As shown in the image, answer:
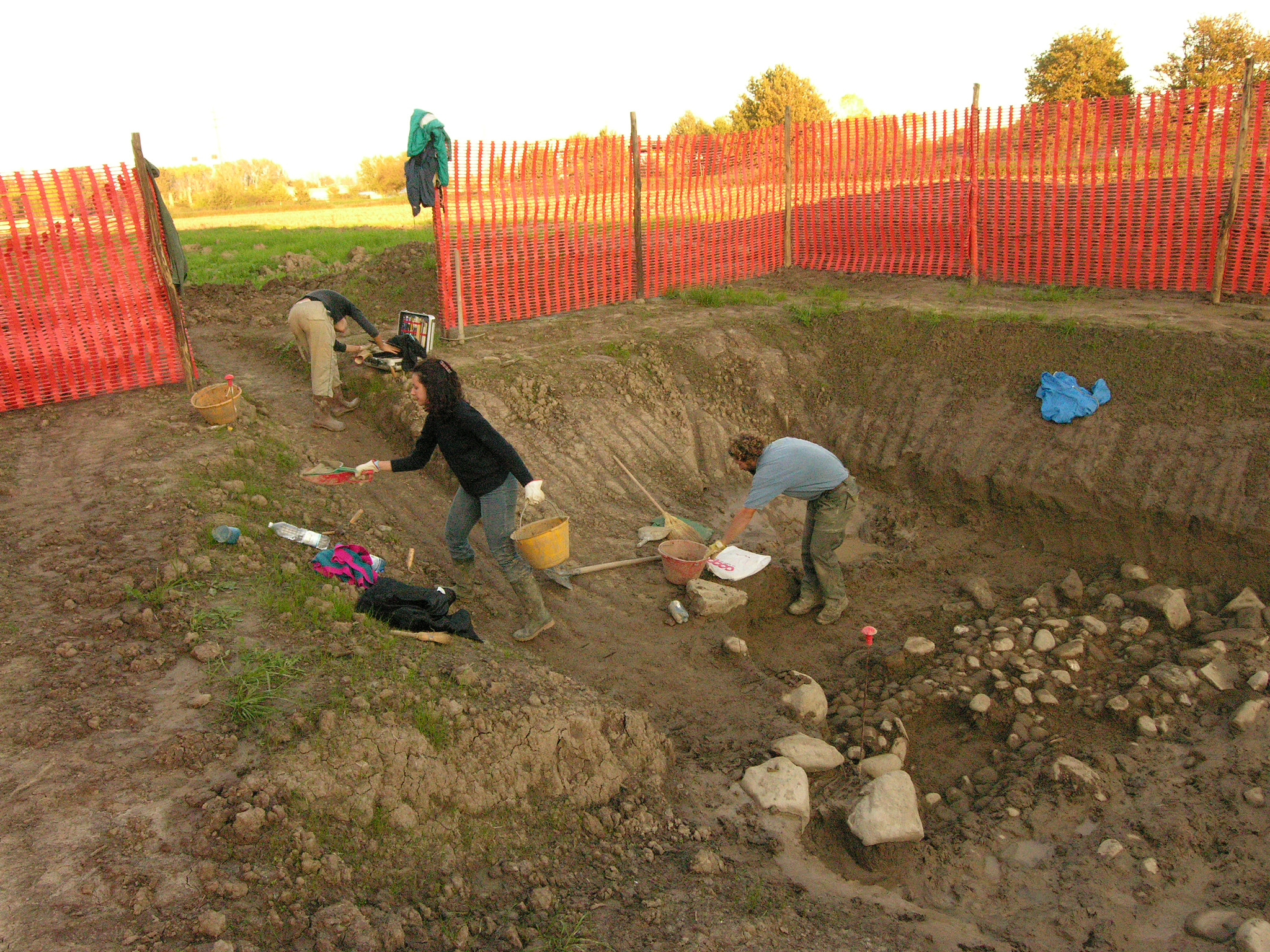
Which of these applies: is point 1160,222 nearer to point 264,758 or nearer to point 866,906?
point 866,906

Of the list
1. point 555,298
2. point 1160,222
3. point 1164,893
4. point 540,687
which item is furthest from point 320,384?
point 1160,222

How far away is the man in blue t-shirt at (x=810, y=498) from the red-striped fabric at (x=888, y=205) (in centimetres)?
503

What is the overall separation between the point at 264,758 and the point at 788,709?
328 centimetres

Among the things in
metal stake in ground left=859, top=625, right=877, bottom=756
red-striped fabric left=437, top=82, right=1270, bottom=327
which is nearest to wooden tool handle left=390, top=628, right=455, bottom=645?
metal stake in ground left=859, top=625, right=877, bottom=756

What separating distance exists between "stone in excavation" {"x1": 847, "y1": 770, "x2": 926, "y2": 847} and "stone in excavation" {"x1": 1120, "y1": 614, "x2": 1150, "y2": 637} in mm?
2736

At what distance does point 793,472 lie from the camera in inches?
245

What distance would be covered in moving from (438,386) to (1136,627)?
17.8 feet

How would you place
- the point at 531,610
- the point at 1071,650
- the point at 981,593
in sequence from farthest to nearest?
the point at 981,593
the point at 1071,650
the point at 531,610

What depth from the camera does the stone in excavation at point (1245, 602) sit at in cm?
629

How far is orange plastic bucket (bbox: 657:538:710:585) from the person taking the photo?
6535mm

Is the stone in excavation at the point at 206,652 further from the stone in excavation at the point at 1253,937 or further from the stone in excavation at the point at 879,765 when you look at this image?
the stone in excavation at the point at 1253,937

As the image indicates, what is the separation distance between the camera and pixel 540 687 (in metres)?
4.80

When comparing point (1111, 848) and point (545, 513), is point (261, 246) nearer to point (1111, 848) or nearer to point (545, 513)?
point (545, 513)

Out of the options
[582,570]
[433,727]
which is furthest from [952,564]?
A: [433,727]
